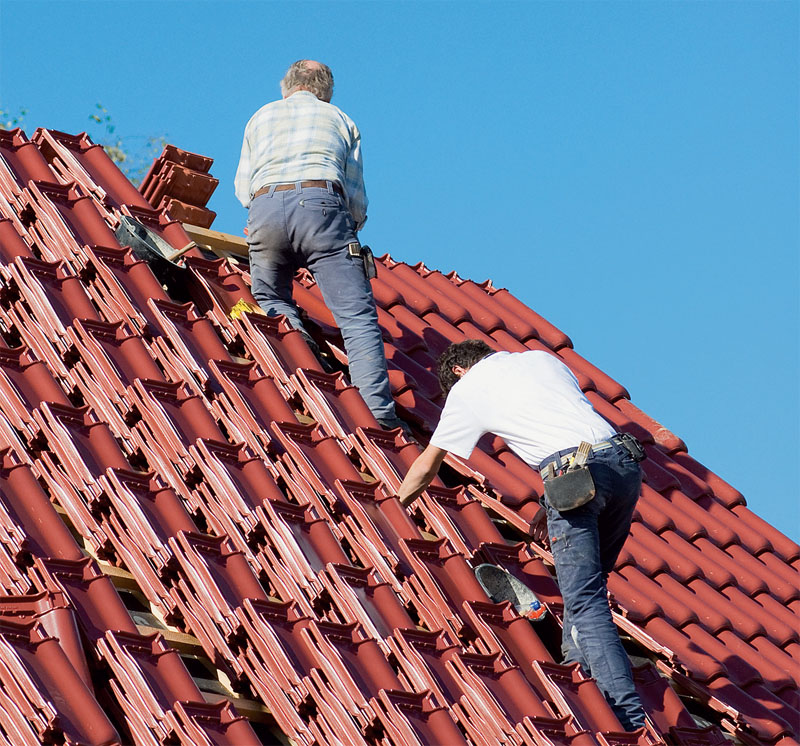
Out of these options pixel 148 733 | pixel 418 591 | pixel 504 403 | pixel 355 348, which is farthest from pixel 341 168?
pixel 148 733

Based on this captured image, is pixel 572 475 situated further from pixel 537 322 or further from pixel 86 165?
pixel 537 322

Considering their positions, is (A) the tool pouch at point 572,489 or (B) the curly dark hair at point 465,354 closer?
(A) the tool pouch at point 572,489

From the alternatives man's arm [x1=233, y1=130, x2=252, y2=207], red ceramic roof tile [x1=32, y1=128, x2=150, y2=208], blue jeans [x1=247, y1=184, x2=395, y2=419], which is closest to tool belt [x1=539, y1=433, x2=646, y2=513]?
blue jeans [x1=247, y1=184, x2=395, y2=419]

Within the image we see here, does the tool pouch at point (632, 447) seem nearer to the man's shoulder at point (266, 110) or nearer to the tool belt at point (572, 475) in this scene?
the tool belt at point (572, 475)

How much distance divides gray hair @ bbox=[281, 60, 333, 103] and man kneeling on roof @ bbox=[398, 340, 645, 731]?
211 centimetres

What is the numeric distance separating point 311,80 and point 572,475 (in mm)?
3058

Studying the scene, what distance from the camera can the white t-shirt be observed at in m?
5.91

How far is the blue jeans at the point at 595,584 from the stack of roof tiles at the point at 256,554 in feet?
0.43

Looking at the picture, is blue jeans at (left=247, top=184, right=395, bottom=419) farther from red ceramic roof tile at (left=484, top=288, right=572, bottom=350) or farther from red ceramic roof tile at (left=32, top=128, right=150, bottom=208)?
red ceramic roof tile at (left=484, top=288, right=572, bottom=350)

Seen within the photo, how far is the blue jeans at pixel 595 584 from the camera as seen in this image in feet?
18.5

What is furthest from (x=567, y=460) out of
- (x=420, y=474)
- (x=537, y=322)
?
(x=537, y=322)

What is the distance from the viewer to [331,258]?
7293mm

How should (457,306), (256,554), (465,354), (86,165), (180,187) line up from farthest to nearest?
(457,306)
(180,187)
(86,165)
(465,354)
(256,554)

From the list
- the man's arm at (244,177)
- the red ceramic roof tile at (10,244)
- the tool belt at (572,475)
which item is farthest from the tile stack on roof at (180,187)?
the tool belt at (572,475)
